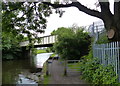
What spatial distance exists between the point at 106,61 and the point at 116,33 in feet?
3.75

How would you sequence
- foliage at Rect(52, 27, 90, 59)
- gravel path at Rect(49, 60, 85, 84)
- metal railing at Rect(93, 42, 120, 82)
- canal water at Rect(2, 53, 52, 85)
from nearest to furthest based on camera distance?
metal railing at Rect(93, 42, 120, 82) → gravel path at Rect(49, 60, 85, 84) → canal water at Rect(2, 53, 52, 85) → foliage at Rect(52, 27, 90, 59)

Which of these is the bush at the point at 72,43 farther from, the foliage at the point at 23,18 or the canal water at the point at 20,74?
the foliage at the point at 23,18

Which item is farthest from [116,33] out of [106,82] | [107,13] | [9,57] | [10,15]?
[9,57]

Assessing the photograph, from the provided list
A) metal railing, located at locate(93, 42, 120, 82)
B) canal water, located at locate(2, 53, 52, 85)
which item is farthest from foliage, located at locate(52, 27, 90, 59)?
metal railing, located at locate(93, 42, 120, 82)

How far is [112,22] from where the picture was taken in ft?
16.0

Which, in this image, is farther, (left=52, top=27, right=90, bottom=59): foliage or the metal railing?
(left=52, top=27, right=90, bottom=59): foliage

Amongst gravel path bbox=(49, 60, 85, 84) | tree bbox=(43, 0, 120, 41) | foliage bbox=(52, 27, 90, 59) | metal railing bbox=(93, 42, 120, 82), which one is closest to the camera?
metal railing bbox=(93, 42, 120, 82)

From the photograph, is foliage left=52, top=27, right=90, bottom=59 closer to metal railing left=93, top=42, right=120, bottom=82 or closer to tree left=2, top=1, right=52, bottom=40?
tree left=2, top=1, right=52, bottom=40

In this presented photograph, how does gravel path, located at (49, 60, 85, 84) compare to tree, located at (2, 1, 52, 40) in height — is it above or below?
below

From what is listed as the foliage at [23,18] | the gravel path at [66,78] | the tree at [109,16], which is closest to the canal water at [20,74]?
the gravel path at [66,78]

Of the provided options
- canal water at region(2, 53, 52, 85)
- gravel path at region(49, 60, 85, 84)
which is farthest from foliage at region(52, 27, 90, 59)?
gravel path at region(49, 60, 85, 84)

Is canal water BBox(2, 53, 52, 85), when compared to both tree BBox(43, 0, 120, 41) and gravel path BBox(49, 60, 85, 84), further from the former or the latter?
tree BBox(43, 0, 120, 41)

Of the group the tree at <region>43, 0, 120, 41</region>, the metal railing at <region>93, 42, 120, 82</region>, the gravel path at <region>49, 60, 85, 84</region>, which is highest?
the tree at <region>43, 0, 120, 41</region>

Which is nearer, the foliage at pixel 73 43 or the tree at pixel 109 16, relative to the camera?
the tree at pixel 109 16
